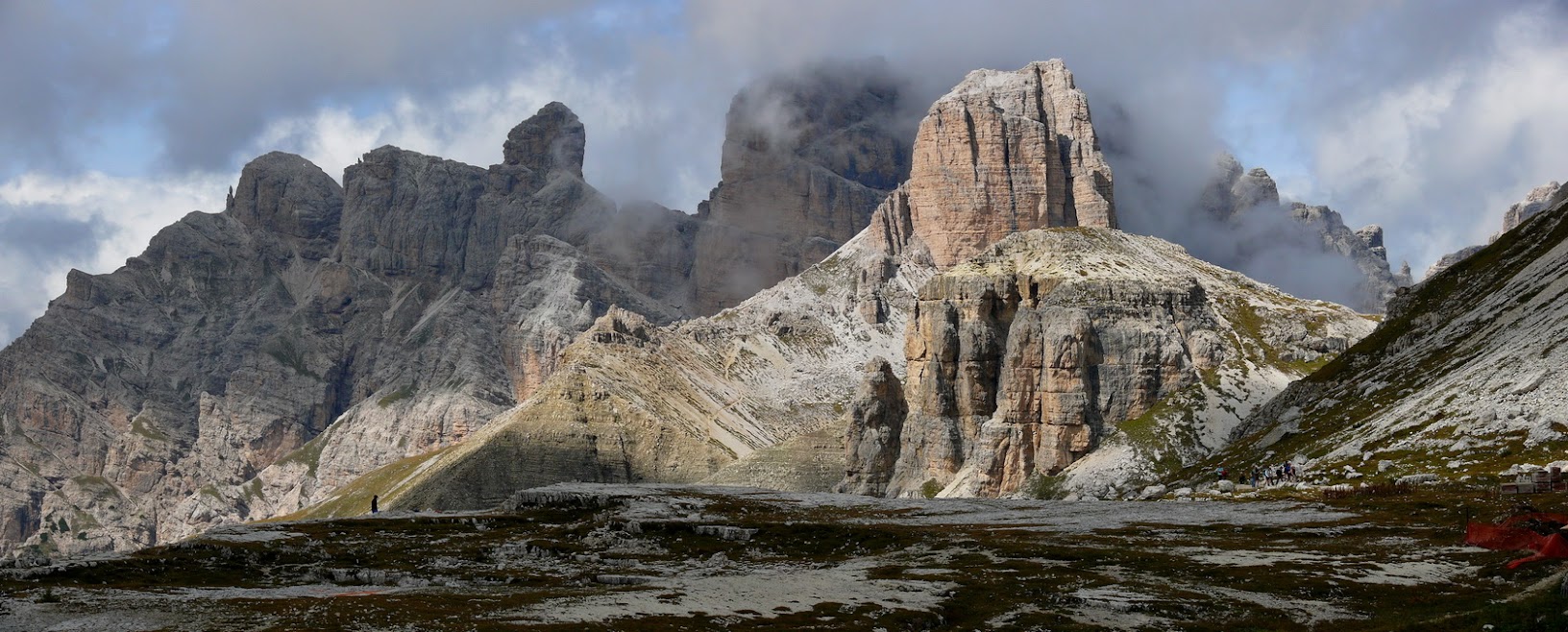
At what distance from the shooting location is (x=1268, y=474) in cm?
15950

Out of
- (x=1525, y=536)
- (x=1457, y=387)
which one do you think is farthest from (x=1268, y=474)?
(x=1525, y=536)

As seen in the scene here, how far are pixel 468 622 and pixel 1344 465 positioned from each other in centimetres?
8953

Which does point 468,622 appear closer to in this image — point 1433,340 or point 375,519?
point 375,519

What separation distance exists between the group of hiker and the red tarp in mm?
58308

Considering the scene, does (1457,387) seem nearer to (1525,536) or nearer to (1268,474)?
(1268,474)

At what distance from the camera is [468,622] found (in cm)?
8388

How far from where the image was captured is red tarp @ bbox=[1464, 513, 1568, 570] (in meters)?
80.8

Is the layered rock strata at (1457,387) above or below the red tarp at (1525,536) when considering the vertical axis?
above

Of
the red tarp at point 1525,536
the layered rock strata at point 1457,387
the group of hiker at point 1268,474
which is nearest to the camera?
the red tarp at point 1525,536

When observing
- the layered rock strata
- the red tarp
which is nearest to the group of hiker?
the layered rock strata

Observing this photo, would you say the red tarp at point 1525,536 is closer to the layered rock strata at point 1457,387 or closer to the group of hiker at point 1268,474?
the layered rock strata at point 1457,387

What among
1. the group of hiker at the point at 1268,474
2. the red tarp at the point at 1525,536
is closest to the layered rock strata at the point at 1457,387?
the group of hiker at the point at 1268,474

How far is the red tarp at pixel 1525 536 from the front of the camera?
80812 mm

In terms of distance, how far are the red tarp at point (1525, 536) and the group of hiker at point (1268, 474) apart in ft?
191
